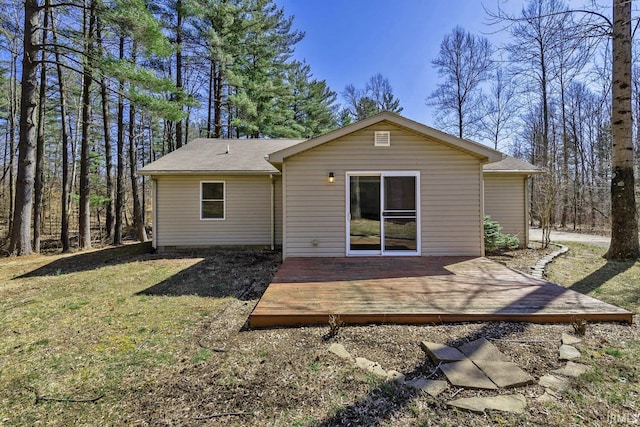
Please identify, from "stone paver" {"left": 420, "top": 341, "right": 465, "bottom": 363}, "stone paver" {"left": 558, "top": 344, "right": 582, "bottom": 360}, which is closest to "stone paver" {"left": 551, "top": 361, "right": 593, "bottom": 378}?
"stone paver" {"left": 558, "top": 344, "right": 582, "bottom": 360}

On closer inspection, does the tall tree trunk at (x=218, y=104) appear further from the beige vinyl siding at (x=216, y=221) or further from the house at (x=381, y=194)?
the house at (x=381, y=194)

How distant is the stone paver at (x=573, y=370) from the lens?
2.47 m

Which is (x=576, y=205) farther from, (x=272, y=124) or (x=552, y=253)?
(x=272, y=124)

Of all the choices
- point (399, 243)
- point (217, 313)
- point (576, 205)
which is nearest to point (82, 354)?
point (217, 313)

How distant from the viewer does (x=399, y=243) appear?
6816mm

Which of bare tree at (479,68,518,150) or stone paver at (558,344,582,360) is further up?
bare tree at (479,68,518,150)

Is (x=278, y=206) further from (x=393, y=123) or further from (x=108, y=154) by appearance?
(x=108, y=154)

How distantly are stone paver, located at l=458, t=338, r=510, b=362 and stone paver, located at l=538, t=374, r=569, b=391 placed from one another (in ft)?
0.96

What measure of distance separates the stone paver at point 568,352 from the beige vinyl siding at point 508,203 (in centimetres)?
745

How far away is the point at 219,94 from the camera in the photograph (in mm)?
16188

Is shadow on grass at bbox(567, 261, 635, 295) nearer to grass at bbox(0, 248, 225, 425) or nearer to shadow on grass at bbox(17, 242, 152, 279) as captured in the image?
grass at bbox(0, 248, 225, 425)

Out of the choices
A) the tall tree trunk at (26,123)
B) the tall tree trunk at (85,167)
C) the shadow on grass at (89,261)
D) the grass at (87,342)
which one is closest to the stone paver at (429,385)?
the grass at (87,342)

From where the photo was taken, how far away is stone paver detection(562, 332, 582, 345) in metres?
3.00

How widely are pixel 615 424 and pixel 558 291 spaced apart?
2826mm
